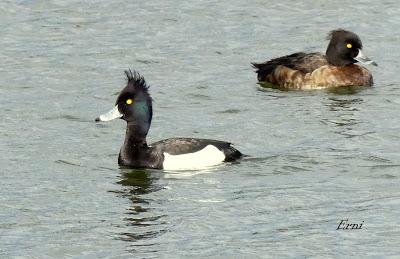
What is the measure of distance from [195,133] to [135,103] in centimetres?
170

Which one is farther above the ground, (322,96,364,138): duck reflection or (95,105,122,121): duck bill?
(95,105,122,121): duck bill

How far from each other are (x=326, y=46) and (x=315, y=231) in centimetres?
1210

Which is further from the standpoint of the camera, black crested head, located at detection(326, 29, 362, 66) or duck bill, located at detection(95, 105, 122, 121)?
black crested head, located at detection(326, 29, 362, 66)

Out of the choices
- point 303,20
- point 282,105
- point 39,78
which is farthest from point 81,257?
point 303,20

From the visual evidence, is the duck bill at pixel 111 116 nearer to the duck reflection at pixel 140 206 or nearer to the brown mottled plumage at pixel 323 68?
the duck reflection at pixel 140 206

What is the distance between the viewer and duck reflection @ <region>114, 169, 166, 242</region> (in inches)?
552

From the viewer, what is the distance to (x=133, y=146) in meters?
17.6

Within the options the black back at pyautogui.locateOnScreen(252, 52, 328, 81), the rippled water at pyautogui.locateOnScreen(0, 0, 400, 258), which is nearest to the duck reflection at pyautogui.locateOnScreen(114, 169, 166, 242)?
the rippled water at pyautogui.locateOnScreen(0, 0, 400, 258)

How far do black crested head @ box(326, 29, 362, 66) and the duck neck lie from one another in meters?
6.24

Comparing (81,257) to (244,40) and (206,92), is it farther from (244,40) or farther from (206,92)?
(244,40)

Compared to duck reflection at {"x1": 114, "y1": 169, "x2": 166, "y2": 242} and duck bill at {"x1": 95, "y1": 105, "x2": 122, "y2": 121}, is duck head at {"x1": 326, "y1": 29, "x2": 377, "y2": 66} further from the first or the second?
duck reflection at {"x1": 114, "y1": 169, "x2": 166, "y2": 242}

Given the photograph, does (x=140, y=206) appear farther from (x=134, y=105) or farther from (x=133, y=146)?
(x=134, y=105)

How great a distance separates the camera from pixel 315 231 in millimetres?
13844
